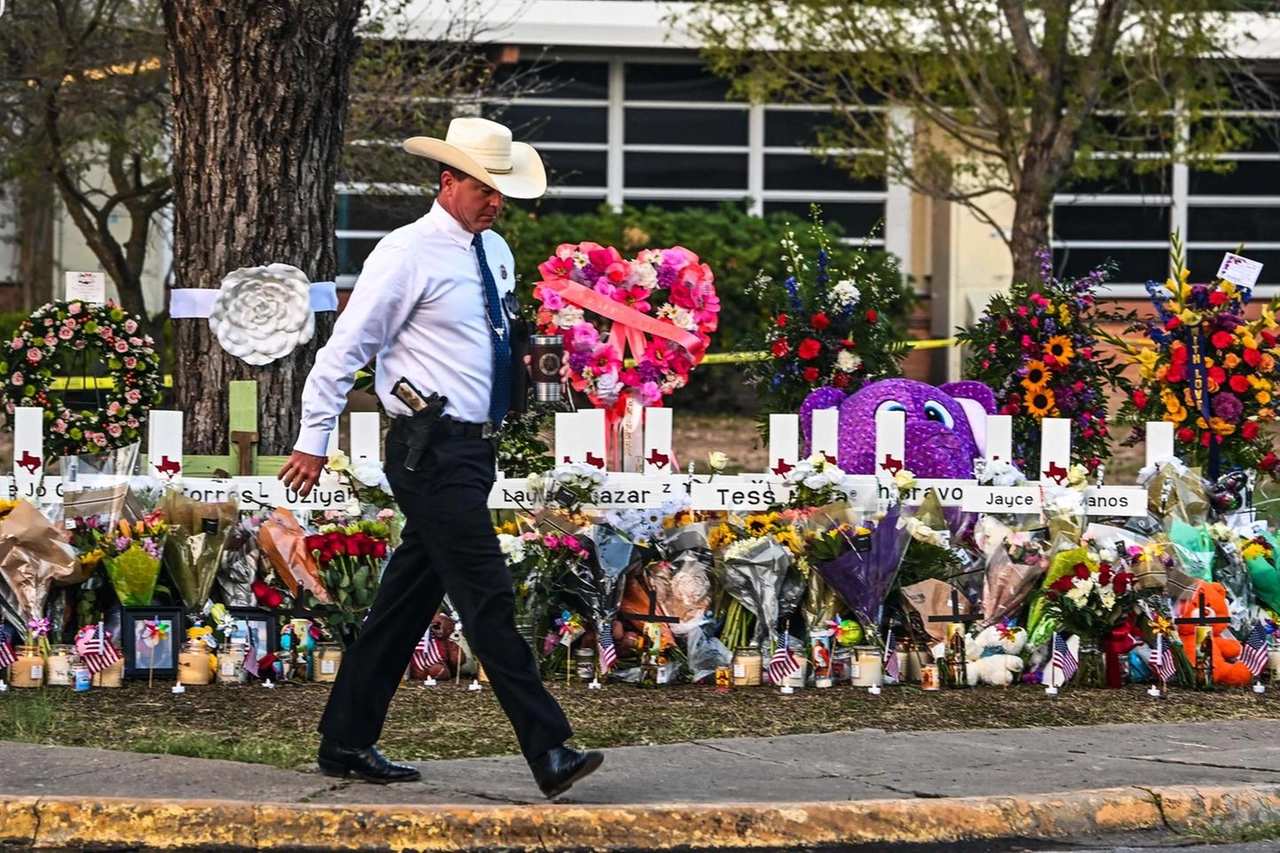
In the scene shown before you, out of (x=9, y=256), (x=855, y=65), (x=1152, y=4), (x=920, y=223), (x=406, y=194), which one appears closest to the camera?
(x=406, y=194)

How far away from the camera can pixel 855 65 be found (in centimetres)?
1831

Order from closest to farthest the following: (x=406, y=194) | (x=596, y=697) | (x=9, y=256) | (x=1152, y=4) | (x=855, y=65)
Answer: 1. (x=596, y=697)
2. (x=406, y=194)
3. (x=1152, y=4)
4. (x=855, y=65)
5. (x=9, y=256)

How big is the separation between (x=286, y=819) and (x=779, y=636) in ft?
8.72

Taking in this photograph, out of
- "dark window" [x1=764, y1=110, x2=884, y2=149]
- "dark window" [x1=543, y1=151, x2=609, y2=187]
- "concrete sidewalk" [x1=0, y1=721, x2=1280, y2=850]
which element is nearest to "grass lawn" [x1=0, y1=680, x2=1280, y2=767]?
"concrete sidewalk" [x1=0, y1=721, x2=1280, y2=850]

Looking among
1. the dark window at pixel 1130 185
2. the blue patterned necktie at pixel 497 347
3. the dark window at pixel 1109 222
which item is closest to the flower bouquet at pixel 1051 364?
the blue patterned necktie at pixel 497 347

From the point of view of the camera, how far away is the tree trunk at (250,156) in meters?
8.56

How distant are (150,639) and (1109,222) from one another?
1986 centimetres

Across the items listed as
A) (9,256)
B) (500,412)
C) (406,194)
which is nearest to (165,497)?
(500,412)

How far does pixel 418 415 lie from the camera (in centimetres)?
553

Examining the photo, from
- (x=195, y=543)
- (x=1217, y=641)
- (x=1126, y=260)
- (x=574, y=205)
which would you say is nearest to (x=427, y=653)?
(x=195, y=543)

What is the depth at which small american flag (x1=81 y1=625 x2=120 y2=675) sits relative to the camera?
23.9ft

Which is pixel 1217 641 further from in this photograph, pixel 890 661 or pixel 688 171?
pixel 688 171

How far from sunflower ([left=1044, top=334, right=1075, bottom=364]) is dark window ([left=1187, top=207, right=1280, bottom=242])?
17200 mm

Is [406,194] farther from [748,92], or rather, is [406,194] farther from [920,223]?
[920,223]
